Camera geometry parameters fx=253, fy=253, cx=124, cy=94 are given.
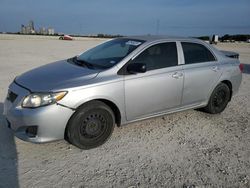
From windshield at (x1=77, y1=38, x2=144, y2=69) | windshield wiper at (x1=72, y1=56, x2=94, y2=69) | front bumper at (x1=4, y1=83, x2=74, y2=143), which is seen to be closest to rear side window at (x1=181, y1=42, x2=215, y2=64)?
windshield at (x1=77, y1=38, x2=144, y2=69)

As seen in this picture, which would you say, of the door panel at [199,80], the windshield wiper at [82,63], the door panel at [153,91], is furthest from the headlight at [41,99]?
the door panel at [199,80]

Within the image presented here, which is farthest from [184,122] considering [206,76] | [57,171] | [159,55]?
[57,171]

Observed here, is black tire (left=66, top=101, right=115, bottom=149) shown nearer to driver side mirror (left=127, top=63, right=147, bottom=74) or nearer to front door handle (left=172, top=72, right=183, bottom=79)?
driver side mirror (left=127, top=63, right=147, bottom=74)

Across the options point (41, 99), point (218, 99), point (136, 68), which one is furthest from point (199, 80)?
point (41, 99)

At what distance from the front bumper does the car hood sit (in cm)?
19

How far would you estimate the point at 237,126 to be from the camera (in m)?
4.72

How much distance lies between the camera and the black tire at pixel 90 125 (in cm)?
348

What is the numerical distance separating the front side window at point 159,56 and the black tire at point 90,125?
961 millimetres

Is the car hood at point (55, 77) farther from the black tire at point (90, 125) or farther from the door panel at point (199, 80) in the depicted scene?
the door panel at point (199, 80)

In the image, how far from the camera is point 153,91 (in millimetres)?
4094

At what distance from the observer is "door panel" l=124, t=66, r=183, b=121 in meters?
3.89

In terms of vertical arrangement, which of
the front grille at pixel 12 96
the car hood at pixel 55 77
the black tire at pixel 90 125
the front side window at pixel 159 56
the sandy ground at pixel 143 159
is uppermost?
the front side window at pixel 159 56

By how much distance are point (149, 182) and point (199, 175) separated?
66 centimetres

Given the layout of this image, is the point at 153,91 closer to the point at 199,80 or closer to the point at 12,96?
the point at 199,80
